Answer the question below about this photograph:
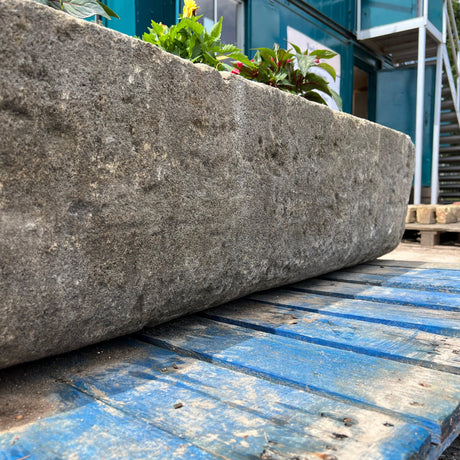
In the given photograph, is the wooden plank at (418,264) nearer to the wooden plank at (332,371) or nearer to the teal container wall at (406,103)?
the wooden plank at (332,371)

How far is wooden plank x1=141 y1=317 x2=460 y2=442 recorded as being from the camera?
2.78 feet

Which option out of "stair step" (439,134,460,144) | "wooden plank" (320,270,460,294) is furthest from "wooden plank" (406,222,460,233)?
"stair step" (439,134,460,144)

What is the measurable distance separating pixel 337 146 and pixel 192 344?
104 cm

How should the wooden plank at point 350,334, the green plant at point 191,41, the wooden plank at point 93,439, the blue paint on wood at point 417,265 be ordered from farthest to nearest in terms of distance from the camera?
1. the blue paint on wood at point 417,265
2. the green plant at point 191,41
3. the wooden plank at point 350,334
4. the wooden plank at point 93,439

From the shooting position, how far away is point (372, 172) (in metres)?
2.09

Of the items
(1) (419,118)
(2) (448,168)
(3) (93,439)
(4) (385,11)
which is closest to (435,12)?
(4) (385,11)

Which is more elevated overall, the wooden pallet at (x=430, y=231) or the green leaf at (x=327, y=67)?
the green leaf at (x=327, y=67)

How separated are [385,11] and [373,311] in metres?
6.64

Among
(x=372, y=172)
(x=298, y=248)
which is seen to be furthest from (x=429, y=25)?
(x=298, y=248)

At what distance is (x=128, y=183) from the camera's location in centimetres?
108

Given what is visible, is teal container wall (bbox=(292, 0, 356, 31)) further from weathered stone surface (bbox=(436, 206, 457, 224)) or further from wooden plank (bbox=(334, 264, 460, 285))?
wooden plank (bbox=(334, 264, 460, 285))

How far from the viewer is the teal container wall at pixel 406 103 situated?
23.7ft

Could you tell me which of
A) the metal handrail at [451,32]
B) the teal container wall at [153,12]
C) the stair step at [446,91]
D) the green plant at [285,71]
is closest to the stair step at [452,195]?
the stair step at [446,91]

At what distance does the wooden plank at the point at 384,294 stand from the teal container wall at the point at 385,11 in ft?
20.0
